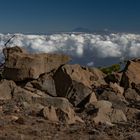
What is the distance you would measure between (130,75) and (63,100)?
1021 cm

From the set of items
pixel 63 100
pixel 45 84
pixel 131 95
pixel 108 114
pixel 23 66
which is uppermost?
pixel 23 66

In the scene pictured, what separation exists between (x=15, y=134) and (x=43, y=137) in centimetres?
108

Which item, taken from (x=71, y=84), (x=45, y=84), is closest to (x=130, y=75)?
(x=71, y=84)

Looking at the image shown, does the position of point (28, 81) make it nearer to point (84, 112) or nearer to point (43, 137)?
point (84, 112)

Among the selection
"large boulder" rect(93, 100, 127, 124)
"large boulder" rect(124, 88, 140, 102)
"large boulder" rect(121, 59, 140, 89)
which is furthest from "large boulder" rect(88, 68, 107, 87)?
"large boulder" rect(93, 100, 127, 124)

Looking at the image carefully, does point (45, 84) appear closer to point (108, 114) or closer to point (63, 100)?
point (63, 100)

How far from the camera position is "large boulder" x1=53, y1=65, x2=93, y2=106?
26641mm

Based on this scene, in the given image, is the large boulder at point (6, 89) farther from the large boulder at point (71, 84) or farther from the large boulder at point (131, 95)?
the large boulder at point (131, 95)

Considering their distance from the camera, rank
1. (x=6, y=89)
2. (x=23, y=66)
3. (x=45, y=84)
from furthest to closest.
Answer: (x=23, y=66) → (x=45, y=84) → (x=6, y=89)

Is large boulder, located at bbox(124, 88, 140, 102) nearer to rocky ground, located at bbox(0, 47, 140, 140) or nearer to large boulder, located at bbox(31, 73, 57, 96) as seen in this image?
rocky ground, located at bbox(0, 47, 140, 140)

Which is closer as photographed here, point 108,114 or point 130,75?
point 108,114

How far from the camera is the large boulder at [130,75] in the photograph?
3172 cm

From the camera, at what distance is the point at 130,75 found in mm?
32469

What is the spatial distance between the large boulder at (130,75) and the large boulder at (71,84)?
10.6ft
